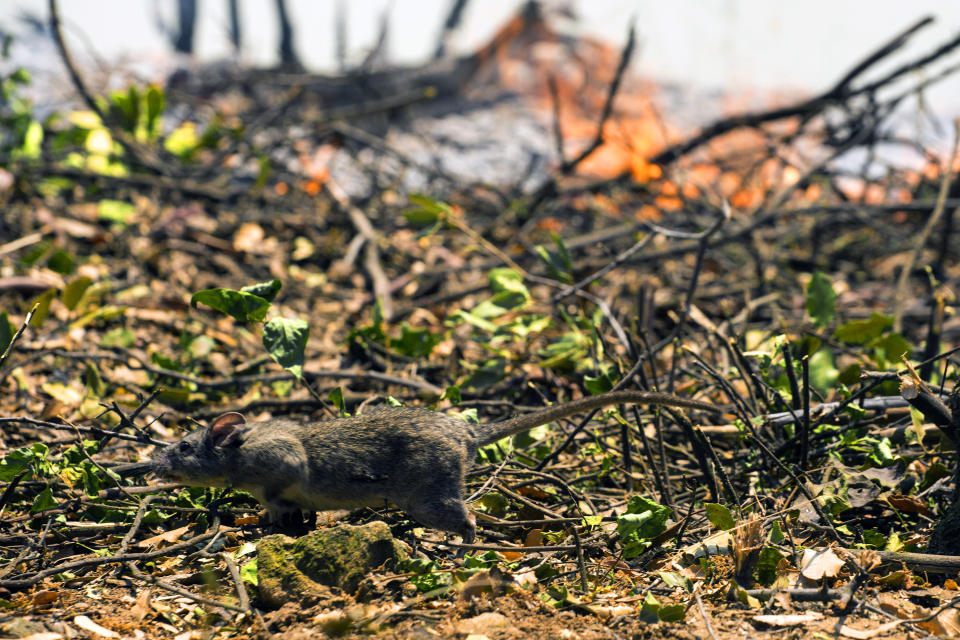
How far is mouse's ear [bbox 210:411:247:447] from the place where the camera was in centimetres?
290

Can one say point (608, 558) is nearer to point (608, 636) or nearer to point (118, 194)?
point (608, 636)

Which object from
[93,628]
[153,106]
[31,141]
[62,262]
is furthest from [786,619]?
[31,141]

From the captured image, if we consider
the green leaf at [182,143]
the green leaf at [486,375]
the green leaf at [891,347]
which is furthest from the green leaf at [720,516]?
the green leaf at [182,143]

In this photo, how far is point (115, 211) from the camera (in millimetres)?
6129

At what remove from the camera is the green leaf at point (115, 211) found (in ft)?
20.0

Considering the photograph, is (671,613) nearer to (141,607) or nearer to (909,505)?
(909,505)

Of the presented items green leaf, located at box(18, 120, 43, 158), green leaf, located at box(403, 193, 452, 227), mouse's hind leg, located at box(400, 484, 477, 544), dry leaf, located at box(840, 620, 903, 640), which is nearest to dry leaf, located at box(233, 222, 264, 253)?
green leaf, located at box(18, 120, 43, 158)

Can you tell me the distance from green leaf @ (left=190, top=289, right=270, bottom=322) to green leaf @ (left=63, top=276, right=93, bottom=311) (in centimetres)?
177

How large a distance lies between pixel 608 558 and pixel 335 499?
98cm

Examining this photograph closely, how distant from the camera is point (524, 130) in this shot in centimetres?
1027

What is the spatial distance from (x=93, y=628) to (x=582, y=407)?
168 centimetres

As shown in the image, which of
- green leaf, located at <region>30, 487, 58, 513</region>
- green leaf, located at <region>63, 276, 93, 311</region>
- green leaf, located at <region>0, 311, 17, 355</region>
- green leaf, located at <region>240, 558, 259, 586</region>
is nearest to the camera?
green leaf, located at <region>240, 558, 259, 586</region>

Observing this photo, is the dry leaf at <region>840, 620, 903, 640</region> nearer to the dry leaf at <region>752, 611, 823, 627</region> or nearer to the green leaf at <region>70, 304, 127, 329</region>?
the dry leaf at <region>752, 611, 823, 627</region>

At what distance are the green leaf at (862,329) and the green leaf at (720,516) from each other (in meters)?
1.46
